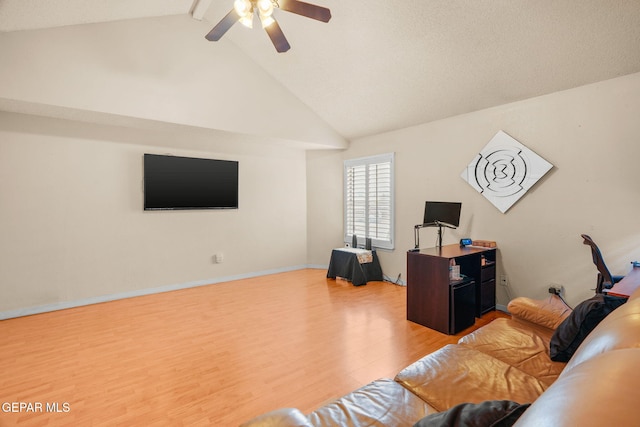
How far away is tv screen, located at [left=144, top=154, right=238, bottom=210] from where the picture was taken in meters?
Result: 4.33

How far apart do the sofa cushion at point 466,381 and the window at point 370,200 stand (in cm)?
329

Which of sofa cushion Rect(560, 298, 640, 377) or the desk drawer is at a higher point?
sofa cushion Rect(560, 298, 640, 377)

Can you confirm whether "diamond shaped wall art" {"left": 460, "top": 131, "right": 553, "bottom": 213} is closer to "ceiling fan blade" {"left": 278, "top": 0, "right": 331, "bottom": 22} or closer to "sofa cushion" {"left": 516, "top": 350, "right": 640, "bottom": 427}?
"ceiling fan blade" {"left": 278, "top": 0, "right": 331, "bottom": 22}

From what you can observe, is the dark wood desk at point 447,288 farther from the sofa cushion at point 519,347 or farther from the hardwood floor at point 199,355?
the sofa cushion at point 519,347

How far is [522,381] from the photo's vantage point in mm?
1508

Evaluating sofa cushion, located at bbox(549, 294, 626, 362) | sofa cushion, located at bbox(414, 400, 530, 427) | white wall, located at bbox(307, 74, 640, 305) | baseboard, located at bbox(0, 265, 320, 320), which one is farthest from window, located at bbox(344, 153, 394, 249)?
sofa cushion, located at bbox(414, 400, 530, 427)

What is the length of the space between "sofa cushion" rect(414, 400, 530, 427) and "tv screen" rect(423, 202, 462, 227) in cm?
294

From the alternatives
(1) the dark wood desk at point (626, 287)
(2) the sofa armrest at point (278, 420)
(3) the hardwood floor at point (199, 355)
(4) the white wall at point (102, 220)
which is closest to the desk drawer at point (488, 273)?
(3) the hardwood floor at point (199, 355)

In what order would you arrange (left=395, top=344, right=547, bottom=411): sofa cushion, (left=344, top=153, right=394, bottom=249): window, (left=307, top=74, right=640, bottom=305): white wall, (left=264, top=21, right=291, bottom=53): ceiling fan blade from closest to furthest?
1. (left=395, top=344, right=547, bottom=411): sofa cushion
2. (left=264, top=21, right=291, bottom=53): ceiling fan blade
3. (left=307, top=74, right=640, bottom=305): white wall
4. (left=344, top=153, right=394, bottom=249): window

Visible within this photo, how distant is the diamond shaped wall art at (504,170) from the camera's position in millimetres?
3330

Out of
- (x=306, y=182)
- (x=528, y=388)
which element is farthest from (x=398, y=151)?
(x=528, y=388)

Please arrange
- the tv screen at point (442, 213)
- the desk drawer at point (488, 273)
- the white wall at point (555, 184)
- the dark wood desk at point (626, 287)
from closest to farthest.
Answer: the dark wood desk at point (626, 287) < the white wall at point (555, 184) < the desk drawer at point (488, 273) < the tv screen at point (442, 213)

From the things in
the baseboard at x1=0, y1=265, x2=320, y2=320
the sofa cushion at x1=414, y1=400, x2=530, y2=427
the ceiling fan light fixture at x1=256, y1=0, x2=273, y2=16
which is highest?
the ceiling fan light fixture at x1=256, y1=0, x2=273, y2=16
